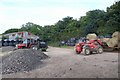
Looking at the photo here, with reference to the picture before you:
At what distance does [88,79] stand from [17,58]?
344 inches

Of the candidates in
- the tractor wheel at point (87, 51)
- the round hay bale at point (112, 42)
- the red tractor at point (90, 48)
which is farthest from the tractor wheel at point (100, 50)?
the round hay bale at point (112, 42)

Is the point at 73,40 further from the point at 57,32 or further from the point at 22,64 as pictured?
the point at 22,64

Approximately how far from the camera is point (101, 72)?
44.3 feet

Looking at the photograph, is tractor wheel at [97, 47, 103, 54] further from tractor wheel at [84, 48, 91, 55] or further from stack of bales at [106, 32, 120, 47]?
stack of bales at [106, 32, 120, 47]

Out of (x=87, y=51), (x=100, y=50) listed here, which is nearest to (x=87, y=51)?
(x=87, y=51)

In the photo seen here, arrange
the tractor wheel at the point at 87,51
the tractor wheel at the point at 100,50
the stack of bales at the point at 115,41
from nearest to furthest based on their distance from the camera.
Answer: the tractor wheel at the point at 87,51
the tractor wheel at the point at 100,50
the stack of bales at the point at 115,41

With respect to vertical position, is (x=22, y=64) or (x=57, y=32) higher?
(x=57, y=32)

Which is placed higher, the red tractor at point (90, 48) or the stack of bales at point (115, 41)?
the stack of bales at point (115, 41)

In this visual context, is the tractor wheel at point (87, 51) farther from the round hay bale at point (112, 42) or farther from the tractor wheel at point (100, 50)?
the round hay bale at point (112, 42)

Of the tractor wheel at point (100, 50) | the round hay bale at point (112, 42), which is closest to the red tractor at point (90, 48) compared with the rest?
the tractor wheel at point (100, 50)

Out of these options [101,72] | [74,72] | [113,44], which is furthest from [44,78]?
[113,44]

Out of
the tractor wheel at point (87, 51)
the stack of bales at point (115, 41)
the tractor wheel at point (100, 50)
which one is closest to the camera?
the tractor wheel at point (87, 51)

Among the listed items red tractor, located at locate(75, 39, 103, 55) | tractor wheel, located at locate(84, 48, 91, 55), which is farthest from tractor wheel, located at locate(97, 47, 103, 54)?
tractor wheel, located at locate(84, 48, 91, 55)

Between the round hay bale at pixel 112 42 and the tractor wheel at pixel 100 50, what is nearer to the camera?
the tractor wheel at pixel 100 50
